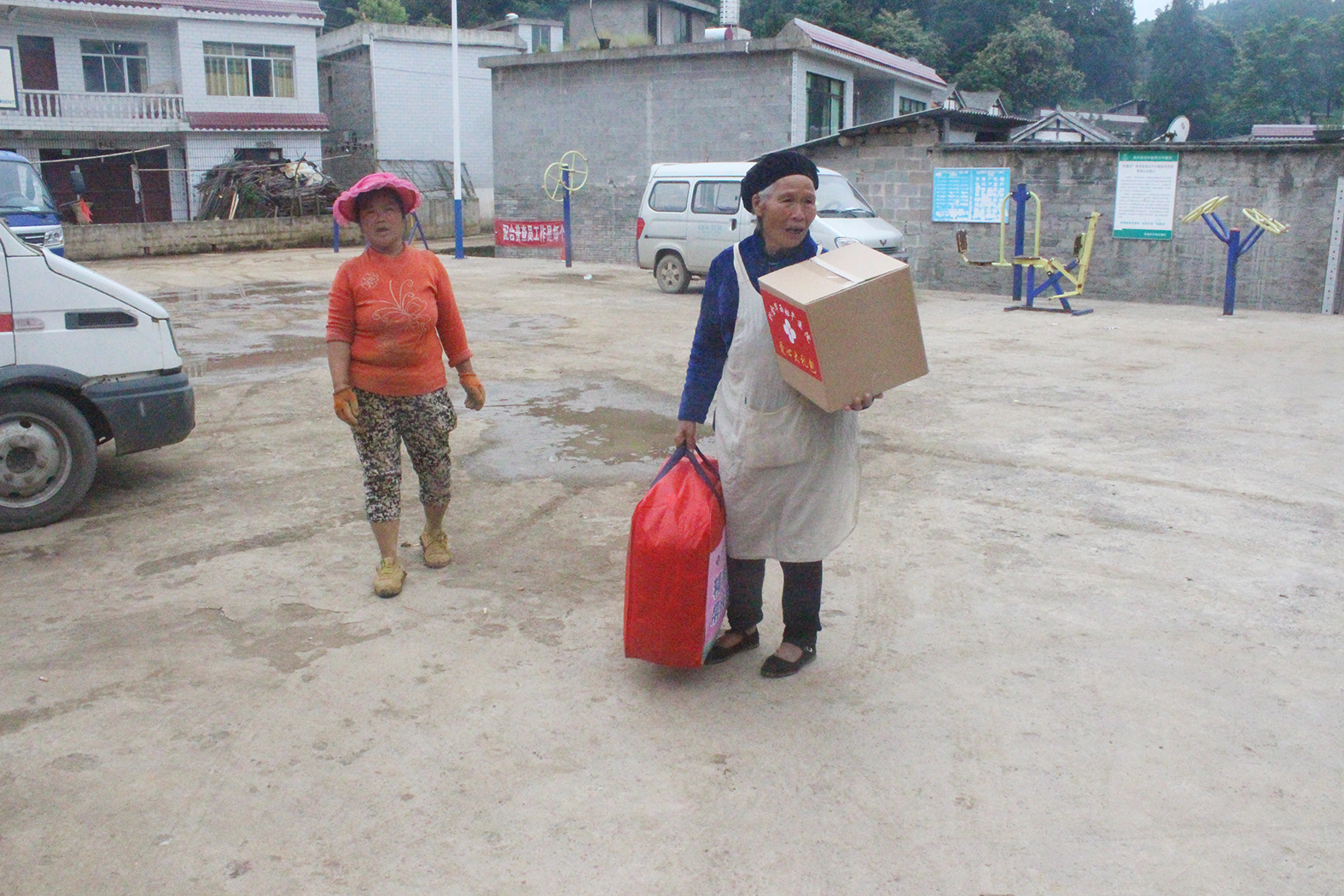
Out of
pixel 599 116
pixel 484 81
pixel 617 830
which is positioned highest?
pixel 484 81

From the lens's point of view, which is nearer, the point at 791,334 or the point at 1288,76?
the point at 791,334

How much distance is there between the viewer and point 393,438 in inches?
164

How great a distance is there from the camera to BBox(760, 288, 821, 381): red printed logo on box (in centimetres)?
288

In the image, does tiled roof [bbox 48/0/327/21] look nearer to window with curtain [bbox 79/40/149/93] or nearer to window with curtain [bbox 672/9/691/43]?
window with curtain [bbox 79/40/149/93]

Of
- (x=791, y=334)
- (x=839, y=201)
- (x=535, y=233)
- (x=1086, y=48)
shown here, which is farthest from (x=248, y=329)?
(x=1086, y=48)

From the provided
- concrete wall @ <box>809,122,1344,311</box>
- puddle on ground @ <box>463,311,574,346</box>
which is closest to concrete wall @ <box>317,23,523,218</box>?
concrete wall @ <box>809,122,1344,311</box>

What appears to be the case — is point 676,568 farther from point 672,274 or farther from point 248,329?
point 672,274

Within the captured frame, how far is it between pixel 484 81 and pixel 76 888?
107ft

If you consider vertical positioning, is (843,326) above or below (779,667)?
above

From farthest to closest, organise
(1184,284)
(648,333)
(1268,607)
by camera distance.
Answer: (1184,284)
(648,333)
(1268,607)

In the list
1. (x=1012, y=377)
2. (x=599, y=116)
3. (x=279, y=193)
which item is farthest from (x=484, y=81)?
(x=1012, y=377)

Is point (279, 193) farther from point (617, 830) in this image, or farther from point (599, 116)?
point (617, 830)

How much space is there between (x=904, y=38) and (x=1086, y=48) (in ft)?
68.0

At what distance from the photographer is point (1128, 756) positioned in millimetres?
3000
